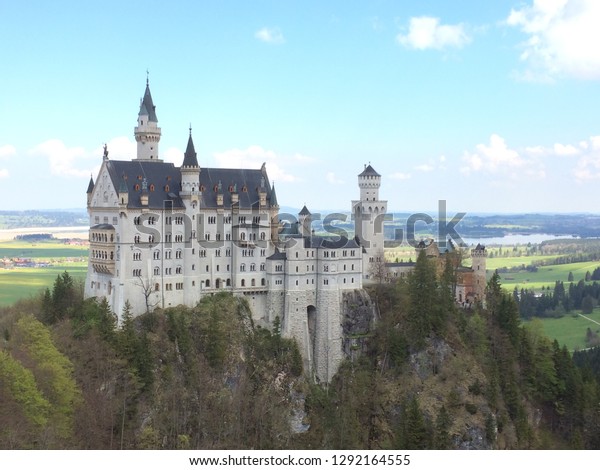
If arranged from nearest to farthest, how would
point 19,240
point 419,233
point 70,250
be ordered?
point 419,233, point 70,250, point 19,240

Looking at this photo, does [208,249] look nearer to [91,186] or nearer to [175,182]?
[175,182]

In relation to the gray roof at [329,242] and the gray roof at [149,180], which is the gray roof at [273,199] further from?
the gray roof at [149,180]

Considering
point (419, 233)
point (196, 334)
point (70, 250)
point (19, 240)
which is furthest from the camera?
point (19, 240)

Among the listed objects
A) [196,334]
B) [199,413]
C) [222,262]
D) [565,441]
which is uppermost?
[222,262]

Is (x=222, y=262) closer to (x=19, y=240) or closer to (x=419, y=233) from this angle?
(x=419, y=233)

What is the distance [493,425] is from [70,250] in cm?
10527

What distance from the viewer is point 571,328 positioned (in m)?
143

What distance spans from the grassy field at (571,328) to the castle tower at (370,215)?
Result: 175 ft

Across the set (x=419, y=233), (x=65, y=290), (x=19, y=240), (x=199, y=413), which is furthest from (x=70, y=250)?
(x=199, y=413)

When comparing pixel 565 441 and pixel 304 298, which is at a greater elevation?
pixel 304 298

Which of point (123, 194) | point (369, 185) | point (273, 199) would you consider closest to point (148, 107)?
point (123, 194)

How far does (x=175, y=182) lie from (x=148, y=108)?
30.4ft

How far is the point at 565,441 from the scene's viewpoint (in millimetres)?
84938

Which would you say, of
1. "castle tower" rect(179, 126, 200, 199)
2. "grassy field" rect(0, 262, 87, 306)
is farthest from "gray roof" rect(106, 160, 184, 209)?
"grassy field" rect(0, 262, 87, 306)
